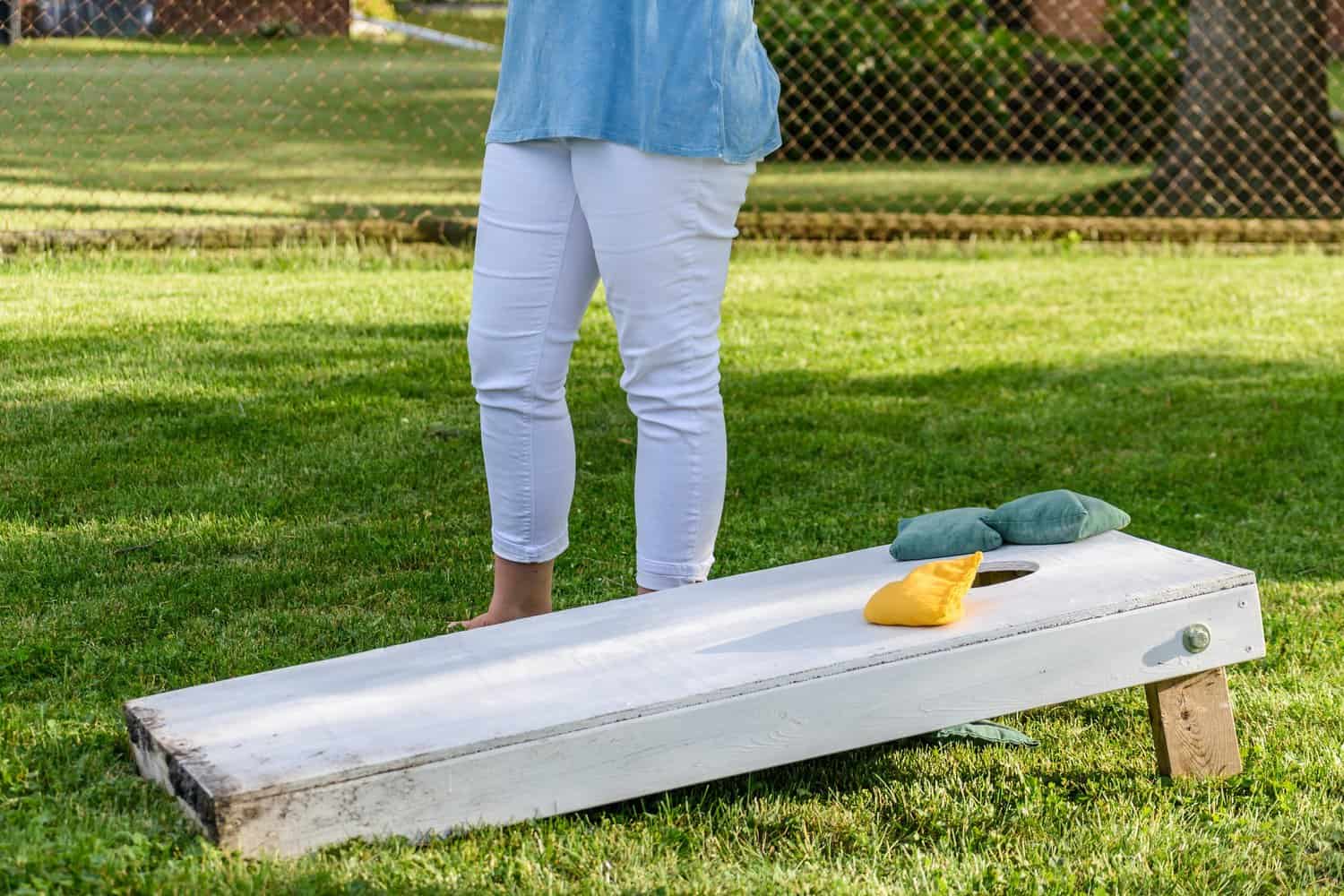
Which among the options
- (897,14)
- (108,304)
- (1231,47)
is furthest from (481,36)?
(108,304)

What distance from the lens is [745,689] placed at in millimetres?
2383

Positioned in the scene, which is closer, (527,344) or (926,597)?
(926,597)

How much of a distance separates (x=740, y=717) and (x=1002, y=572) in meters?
0.80

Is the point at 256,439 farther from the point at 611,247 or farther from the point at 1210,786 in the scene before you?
the point at 1210,786

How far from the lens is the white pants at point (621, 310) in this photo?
2.79m

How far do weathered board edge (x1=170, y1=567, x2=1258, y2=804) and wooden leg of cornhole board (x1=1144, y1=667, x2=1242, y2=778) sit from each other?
170 millimetres

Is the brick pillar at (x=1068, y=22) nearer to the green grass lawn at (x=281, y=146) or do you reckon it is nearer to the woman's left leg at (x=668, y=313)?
the green grass lawn at (x=281, y=146)

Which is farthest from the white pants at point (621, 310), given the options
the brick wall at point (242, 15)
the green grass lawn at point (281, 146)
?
the brick wall at point (242, 15)

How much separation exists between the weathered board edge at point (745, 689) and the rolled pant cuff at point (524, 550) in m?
0.83

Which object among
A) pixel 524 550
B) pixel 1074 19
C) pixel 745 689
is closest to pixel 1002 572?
pixel 745 689

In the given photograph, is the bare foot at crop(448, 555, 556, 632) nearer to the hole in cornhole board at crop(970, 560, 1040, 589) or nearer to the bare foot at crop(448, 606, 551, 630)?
the bare foot at crop(448, 606, 551, 630)

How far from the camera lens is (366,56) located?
10883 mm

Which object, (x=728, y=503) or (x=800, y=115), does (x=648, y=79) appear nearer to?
(x=728, y=503)

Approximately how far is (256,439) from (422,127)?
7.85m
